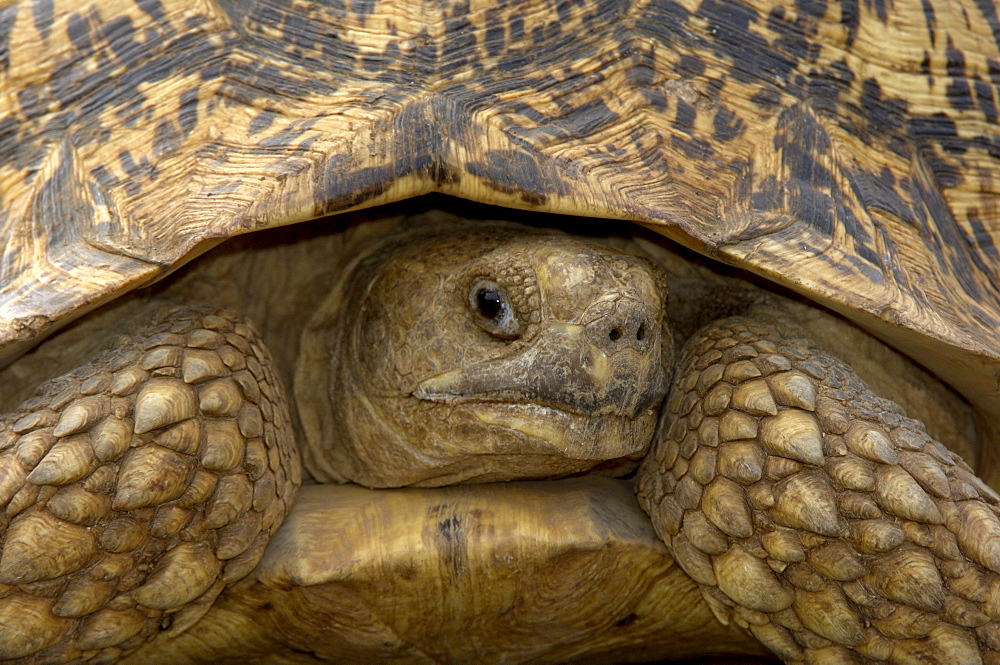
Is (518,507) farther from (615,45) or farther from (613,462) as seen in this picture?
(615,45)

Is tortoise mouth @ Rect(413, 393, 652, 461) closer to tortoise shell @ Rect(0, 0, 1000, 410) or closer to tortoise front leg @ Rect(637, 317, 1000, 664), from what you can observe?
tortoise front leg @ Rect(637, 317, 1000, 664)

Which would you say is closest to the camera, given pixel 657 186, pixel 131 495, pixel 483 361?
pixel 131 495

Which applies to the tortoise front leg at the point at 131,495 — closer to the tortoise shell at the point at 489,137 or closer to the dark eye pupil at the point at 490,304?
the tortoise shell at the point at 489,137

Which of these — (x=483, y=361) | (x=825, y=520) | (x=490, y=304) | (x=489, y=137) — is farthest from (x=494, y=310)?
(x=825, y=520)

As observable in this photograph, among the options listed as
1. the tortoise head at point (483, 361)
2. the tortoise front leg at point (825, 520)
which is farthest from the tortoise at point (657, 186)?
the tortoise head at point (483, 361)

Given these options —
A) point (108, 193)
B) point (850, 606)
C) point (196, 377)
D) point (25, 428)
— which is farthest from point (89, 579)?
point (850, 606)

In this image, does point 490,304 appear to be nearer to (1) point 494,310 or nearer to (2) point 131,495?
(1) point 494,310
